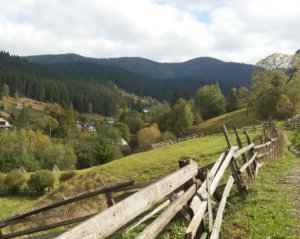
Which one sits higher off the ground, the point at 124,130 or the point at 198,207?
the point at 124,130

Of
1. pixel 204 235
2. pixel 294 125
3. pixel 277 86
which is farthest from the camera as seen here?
pixel 277 86

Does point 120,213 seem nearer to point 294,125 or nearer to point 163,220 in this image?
point 163,220

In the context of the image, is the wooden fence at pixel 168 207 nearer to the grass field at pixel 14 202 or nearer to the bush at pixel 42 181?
the grass field at pixel 14 202

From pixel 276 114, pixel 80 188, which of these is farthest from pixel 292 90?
pixel 80 188

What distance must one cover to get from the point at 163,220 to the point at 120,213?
1542mm

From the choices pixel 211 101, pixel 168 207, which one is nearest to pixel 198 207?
pixel 168 207

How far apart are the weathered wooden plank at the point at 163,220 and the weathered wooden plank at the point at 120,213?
0.27 meters

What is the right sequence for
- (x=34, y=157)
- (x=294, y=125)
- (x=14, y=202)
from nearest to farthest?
1. (x=14, y=202)
2. (x=294, y=125)
3. (x=34, y=157)

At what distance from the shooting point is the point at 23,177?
67.7 meters

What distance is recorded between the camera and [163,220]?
6723 millimetres

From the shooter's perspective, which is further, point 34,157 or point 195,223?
point 34,157

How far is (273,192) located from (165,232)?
5858 mm

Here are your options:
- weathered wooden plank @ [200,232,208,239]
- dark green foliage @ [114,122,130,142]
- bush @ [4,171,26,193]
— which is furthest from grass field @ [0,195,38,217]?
dark green foliage @ [114,122,130,142]

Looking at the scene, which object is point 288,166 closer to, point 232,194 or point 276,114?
point 232,194
